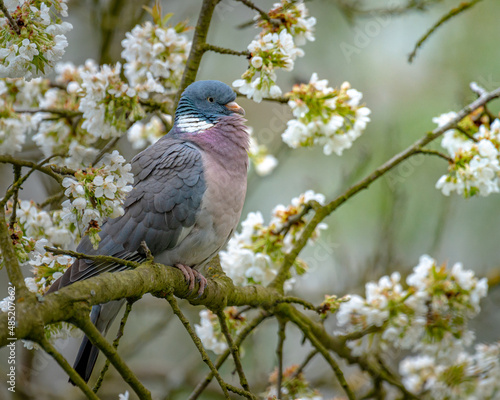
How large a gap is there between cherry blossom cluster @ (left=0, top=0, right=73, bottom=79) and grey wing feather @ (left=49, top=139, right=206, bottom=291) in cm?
99

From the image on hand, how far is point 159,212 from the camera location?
128 inches

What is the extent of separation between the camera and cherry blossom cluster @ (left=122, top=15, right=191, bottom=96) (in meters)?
3.65

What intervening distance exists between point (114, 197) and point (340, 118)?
175cm

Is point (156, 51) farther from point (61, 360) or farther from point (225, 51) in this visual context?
point (61, 360)

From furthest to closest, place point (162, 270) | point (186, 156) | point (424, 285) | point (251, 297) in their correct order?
point (424, 285)
point (186, 156)
point (251, 297)
point (162, 270)

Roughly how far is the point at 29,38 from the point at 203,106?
1.41 meters

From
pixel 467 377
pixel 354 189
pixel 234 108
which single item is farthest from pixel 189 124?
pixel 467 377

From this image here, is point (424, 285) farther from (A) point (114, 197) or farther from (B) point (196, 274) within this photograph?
(A) point (114, 197)

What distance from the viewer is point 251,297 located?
299 cm

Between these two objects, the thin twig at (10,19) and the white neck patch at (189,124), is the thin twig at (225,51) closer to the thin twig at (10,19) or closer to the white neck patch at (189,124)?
the white neck patch at (189,124)

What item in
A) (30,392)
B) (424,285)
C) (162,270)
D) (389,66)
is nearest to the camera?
(162,270)

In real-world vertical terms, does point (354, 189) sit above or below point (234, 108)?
below

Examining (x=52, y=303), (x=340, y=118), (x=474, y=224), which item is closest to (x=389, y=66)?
(x=474, y=224)

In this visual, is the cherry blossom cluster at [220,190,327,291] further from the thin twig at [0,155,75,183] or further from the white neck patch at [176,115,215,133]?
the thin twig at [0,155,75,183]
